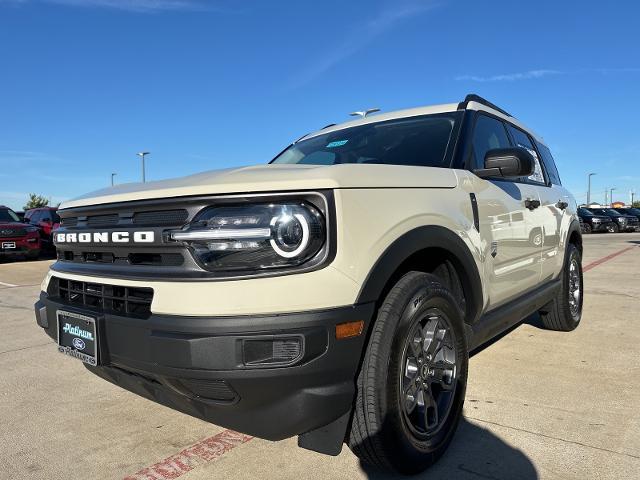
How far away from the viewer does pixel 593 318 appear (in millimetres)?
5555

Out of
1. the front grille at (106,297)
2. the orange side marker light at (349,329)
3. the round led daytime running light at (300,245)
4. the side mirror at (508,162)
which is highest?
the side mirror at (508,162)

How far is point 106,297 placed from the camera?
2.15m

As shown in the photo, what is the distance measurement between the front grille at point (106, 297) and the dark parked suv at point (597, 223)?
33.3m

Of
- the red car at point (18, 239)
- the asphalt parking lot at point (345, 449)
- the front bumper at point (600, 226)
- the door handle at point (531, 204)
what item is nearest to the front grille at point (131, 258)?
the asphalt parking lot at point (345, 449)

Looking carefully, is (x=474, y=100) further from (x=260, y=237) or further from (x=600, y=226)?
(x=600, y=226)

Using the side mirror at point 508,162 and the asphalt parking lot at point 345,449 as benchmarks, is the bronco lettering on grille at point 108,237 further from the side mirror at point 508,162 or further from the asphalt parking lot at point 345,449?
the side mirror at point 508,162

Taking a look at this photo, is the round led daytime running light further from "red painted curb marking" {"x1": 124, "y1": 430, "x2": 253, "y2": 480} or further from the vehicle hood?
"red painted curb marking" {"x1": 124, "y1": 430, "x2": 253, "y2": 480}

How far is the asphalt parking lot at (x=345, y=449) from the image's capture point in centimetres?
237

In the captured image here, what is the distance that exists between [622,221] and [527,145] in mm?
31891

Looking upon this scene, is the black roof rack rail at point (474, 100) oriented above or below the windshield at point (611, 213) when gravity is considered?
above

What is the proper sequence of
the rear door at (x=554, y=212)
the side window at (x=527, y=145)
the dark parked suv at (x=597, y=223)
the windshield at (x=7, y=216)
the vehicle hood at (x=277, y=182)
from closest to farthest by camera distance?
the vehicle hood at (x=277, y=182), the side window at (x=527, y=145), the rear door at (x=554, y=212), the windshield at (x=7, y=216), the dark parked suv at (x=597, y=223)

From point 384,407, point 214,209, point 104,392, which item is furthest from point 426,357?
→ point 104,392

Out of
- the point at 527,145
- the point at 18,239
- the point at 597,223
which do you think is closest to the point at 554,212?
the point at 527,145

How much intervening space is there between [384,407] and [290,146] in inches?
102
